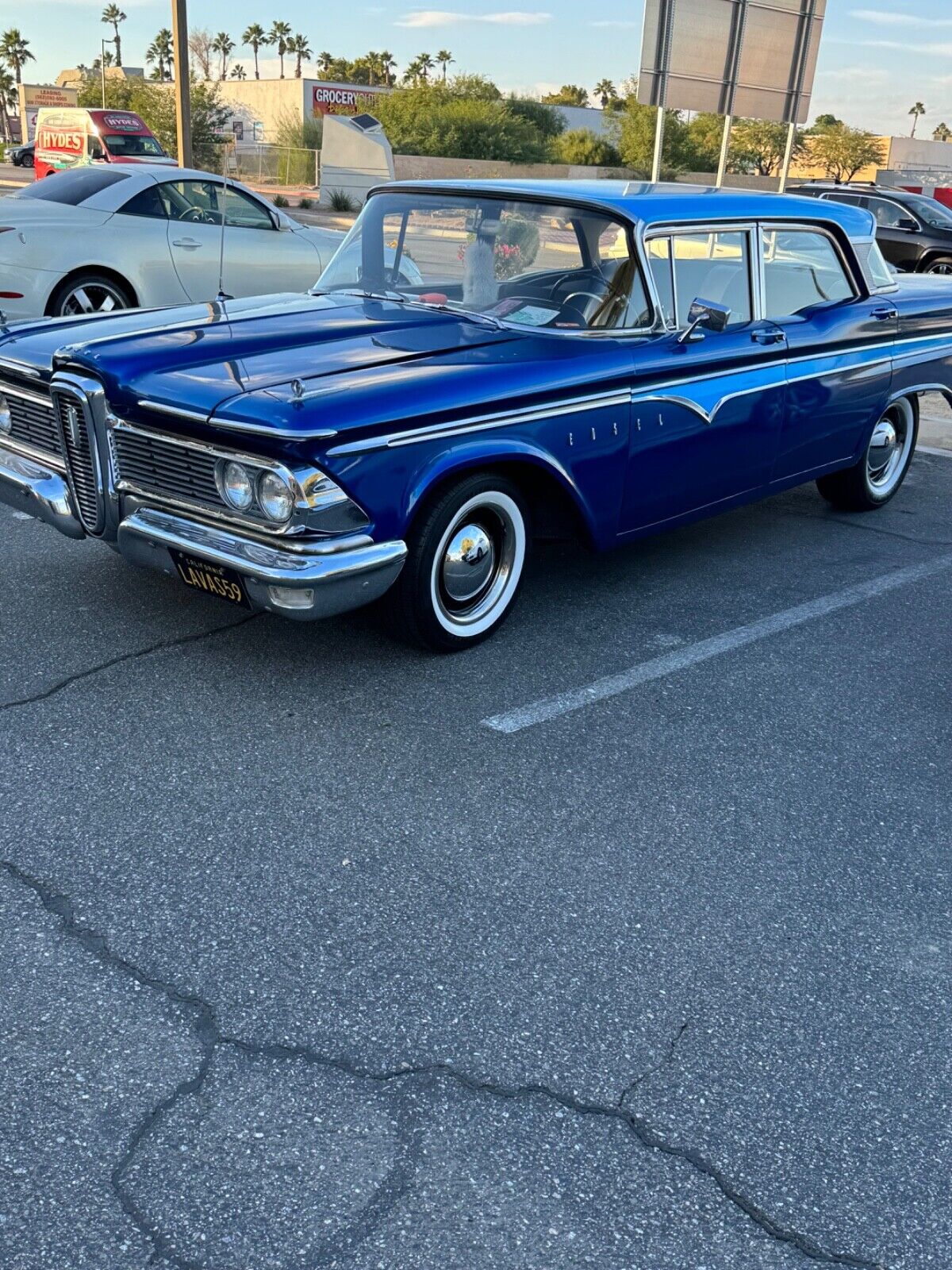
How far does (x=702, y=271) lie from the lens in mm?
5164

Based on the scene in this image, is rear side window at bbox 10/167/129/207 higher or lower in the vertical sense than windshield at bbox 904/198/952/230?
higher

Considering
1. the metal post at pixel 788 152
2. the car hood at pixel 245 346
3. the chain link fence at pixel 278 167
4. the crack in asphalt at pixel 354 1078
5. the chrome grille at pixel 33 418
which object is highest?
the metal post at pixel 788 152

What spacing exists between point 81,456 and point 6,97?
12293 cm

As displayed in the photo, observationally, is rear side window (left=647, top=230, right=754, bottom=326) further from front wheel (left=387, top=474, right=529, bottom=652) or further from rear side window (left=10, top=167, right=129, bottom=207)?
rear side window (left=10, top=167, right=129, bottom=207)

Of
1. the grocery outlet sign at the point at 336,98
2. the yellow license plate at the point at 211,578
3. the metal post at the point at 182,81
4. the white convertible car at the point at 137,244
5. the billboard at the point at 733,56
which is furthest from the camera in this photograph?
the grocery outlet sign at the point at 336,98

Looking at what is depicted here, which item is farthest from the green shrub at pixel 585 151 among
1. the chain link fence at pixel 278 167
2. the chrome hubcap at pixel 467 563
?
the chrome hubcap at pixel 467 563

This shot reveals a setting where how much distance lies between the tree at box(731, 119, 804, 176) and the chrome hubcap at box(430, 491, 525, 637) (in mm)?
53795

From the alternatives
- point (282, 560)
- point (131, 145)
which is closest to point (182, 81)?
point (282, 560)

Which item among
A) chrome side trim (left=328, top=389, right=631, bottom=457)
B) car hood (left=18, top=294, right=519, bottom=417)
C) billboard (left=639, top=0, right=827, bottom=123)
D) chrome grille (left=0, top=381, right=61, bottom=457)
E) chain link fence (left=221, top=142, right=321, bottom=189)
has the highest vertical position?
billboard (left=639, top=0, right=827, bottom=123)

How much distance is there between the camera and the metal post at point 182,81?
14.0 m

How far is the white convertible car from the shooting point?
8.38 metres

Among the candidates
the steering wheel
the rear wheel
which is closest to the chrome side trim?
the rear wheel

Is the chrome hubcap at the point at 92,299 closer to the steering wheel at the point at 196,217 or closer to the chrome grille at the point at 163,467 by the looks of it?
the steering wheel at the point at 196,217

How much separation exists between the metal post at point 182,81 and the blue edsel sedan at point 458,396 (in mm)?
10003
